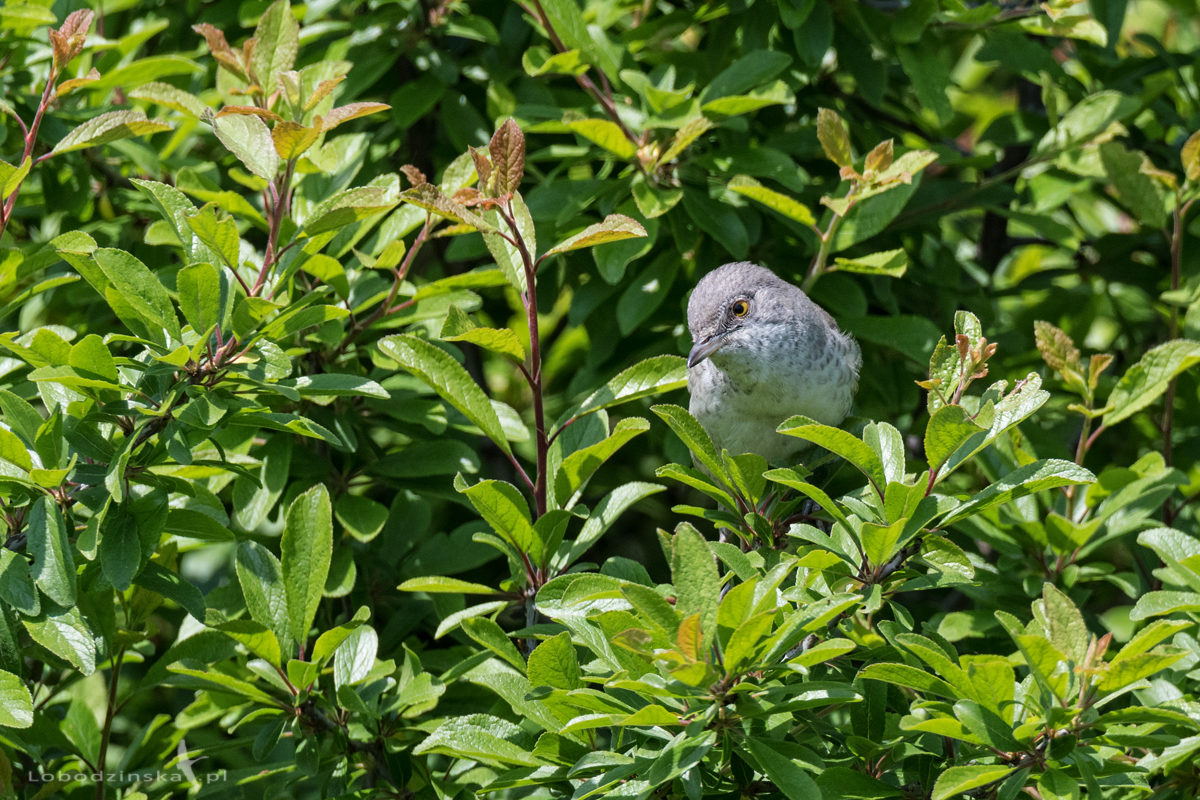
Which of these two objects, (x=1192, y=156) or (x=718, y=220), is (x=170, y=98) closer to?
(x=718, y=220)

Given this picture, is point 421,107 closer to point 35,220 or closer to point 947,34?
point 35,220

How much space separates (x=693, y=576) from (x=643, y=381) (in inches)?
33.6

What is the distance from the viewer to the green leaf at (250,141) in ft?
9.47

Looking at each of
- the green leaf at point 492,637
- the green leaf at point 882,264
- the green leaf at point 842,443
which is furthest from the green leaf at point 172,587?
the green leaf at point 882,264

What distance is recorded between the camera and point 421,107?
408 cm

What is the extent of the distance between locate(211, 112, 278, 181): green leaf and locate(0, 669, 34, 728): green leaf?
1309 mm

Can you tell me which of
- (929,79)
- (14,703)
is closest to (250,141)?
(14,703)

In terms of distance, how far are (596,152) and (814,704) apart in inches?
85.8

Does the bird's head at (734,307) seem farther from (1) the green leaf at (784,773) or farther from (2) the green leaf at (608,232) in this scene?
(1) the green leaf at (784,773)

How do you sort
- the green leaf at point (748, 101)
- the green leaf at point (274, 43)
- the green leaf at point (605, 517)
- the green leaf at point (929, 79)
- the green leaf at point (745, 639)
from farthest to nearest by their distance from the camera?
the green leaf at point (929, 79) < the green leaf at point (748, 101) < the green leaf at point (274, 43) < the green leaf at point (605, 517) < the green leaf at point (745, 639)

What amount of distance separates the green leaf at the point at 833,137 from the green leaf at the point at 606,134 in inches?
24.4

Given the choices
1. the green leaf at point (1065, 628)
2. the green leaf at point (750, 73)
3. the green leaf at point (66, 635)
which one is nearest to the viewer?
the green leaf at point (1065, 628)

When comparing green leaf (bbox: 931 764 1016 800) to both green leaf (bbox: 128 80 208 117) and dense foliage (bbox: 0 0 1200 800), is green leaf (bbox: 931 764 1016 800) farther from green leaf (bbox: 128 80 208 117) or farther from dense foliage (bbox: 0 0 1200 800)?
green leaf (bbox: 128 80 208 117)

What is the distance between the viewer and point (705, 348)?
3.53 m
